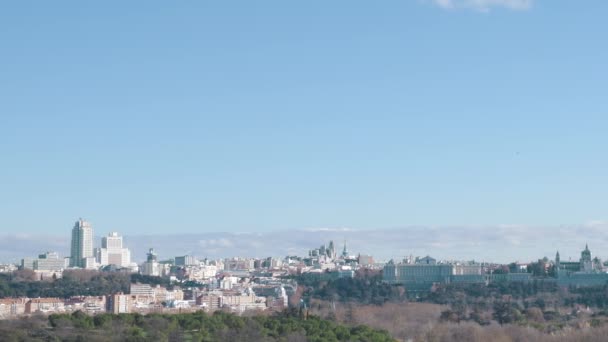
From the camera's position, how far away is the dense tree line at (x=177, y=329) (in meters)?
37.4

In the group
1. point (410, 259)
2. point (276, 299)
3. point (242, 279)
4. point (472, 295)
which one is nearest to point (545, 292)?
point (472, 295)

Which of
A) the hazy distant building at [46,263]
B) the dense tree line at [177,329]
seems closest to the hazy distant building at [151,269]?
the hazy distant building at [46,263]

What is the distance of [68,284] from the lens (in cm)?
10556

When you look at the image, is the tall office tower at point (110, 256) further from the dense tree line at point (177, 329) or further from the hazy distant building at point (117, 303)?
the dense tree line at point (177, 329)

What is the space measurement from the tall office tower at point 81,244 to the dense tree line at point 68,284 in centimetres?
6376

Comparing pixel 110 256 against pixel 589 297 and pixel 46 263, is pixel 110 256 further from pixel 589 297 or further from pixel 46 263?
pixel 589 297

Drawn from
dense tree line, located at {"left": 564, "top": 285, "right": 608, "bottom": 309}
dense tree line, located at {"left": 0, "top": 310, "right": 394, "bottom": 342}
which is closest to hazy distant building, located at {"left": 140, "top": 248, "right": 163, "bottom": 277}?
dense tree line, located at {"left": 564, "top": 285, "right": 608, "bottom": 309}

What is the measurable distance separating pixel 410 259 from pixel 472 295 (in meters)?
65.2

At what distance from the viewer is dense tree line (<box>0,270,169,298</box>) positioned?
328 ft

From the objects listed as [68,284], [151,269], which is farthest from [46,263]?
[68,284]

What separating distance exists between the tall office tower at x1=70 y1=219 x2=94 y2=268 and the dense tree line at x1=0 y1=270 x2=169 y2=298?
209 ft

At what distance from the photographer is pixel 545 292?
10669 cm

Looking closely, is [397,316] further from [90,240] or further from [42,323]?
[90,240]

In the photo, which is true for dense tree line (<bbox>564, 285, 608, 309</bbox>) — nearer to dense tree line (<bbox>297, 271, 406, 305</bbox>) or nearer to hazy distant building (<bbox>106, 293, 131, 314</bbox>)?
dense tree line (<bbox>297, 271, 406, 305</bbox>)
